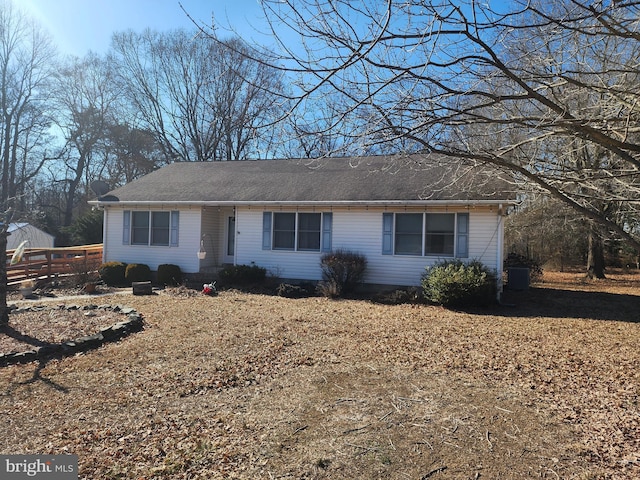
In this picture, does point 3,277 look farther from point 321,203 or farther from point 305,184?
point 305,184

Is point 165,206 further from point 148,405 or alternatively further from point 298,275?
point 148,405

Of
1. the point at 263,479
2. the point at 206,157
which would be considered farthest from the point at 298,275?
the point at 206,157

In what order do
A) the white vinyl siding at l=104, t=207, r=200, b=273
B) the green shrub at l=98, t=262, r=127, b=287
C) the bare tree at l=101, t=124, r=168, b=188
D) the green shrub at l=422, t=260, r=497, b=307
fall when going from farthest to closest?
the bare tree at l=101, t=124, r=168, b=188 → the white vinyl siding at l=104, t=207, r=200, b=273 → the green shrub at l=98, t=262, r=127, b=287 → the green shrub at l=422, t=260, r=497, b=307

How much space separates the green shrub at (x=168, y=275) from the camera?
546 inches

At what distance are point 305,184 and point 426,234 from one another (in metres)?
4.45

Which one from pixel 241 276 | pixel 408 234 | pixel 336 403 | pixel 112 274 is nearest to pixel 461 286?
pixel 408 234

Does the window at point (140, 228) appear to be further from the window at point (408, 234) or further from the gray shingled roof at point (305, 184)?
the window at point (408, 234)

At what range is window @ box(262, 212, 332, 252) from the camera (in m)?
13.2

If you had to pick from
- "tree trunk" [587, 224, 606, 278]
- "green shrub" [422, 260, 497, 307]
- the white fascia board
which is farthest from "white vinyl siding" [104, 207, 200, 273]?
"tree trunk" [587, 224, 606, 278]

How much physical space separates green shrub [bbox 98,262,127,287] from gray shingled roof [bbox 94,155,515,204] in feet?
7.57

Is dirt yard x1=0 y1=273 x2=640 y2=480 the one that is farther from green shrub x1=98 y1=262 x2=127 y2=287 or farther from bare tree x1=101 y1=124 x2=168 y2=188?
bare tree x1=101 y1=124 x2=168 y2=188

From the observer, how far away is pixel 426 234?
39.7 ft

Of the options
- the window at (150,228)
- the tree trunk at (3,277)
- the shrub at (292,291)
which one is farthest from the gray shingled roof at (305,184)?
the tree trunk at (3,277)

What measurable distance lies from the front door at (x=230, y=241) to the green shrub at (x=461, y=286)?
24.2 ft
